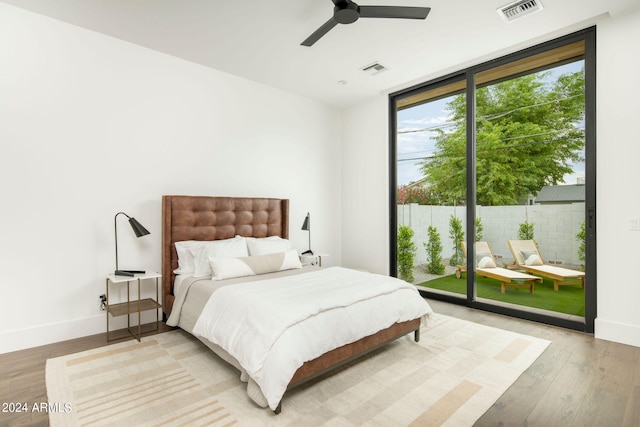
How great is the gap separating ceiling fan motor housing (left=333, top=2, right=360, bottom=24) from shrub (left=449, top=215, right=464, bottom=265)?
2811mm

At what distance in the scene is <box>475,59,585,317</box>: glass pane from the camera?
134 inches

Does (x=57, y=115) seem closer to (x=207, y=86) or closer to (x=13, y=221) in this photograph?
(x=13, y=221)

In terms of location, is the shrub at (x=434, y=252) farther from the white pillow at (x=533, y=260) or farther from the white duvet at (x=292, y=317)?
the white duvet at (x=292, y=317)

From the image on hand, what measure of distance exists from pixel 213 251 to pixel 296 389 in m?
1.70

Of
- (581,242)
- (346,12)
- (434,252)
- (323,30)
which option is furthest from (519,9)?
(434,252)

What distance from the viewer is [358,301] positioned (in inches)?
99.1

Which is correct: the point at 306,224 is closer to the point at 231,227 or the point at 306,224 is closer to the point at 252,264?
the point at 231,227

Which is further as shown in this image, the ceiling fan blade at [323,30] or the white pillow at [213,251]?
the white pillow at [213,251]

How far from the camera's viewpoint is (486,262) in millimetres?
4066

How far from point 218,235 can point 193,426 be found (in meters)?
2.29

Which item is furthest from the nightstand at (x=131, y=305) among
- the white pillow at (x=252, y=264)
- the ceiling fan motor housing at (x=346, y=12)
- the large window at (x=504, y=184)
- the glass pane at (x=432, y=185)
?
the glass pane at (x=432, y=185)

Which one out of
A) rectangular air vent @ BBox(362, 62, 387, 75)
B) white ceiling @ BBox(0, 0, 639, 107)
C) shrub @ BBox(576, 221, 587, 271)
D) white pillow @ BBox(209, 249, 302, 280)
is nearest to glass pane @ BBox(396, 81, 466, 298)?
white ceiling @ BBox(0, 0, 639, 107)

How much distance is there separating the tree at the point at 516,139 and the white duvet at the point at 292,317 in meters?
1.91

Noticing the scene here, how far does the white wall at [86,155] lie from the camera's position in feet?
9.30
